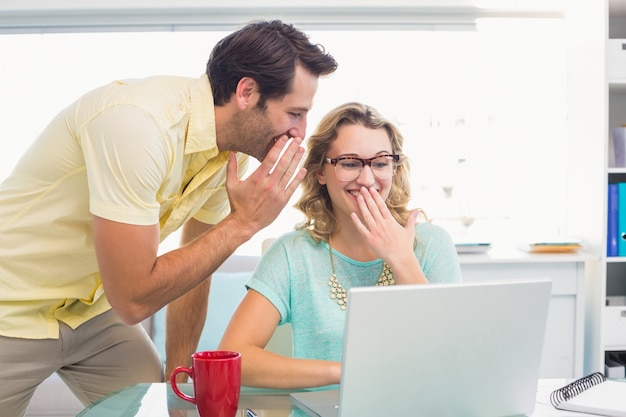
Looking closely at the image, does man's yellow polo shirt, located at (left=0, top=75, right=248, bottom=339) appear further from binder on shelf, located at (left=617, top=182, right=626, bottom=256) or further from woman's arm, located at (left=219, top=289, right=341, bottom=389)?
binder on shelf, located at (left=617, top=182, right=626, bottom=256)

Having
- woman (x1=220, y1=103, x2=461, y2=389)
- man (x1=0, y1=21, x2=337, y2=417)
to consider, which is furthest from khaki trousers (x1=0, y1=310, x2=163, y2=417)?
woman (x1=220, y1=103, x2=461, y2=389)

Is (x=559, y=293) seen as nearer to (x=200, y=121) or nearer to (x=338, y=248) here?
(x=338, y=248)

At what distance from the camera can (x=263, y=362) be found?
150 centimetres

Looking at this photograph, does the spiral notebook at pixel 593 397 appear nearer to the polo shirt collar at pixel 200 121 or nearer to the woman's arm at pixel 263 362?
the woman's arm at pixel 263 362

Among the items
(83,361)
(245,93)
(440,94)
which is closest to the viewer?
(245,93)

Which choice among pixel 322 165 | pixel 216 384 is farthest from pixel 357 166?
pixel 216 384

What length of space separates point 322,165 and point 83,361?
855 millimetres

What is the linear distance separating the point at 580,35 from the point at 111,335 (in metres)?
2.60

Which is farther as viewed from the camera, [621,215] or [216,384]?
[621,215]

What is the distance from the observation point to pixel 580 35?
339 centimetres

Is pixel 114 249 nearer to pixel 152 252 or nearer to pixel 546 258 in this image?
pixel 152 252

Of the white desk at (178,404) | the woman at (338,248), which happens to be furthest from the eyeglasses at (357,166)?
the white desk at (178,404)

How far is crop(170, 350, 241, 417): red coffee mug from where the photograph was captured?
43.6 inches

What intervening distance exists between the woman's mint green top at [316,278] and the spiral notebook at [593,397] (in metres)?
0.49
